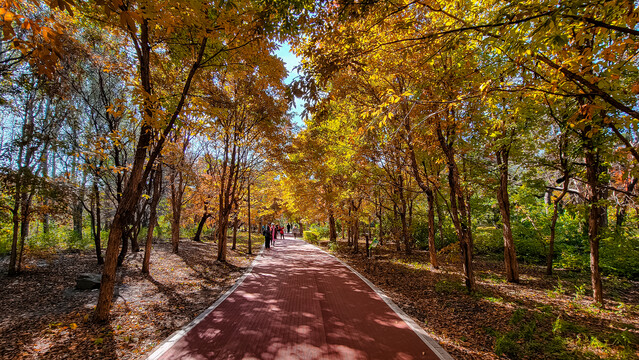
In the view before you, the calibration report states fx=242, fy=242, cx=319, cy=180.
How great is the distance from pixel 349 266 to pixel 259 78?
29.2ft

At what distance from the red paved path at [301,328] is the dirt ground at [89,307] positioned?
0.71 m

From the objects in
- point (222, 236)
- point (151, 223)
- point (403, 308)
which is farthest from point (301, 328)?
point (222, 236)

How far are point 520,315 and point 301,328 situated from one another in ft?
15.2

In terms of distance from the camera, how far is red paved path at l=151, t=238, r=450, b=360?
3.74 meters

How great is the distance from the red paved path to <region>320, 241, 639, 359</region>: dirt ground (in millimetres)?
799

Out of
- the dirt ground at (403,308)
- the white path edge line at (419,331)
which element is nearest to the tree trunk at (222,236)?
the dirt ground at (403,308)

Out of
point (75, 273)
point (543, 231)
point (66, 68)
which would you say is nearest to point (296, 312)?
point (75, 273)

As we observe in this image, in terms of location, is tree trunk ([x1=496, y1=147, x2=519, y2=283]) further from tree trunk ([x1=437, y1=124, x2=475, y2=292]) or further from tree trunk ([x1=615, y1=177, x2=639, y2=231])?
tree trunk ([x1=615, y1=177, x2=639, y2=231])

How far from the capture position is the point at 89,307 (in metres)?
5.39

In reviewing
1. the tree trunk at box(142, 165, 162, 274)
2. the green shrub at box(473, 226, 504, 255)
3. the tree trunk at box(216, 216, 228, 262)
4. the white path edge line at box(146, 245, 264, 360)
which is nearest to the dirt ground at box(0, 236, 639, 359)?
the white path edge line at box(146, 245, 264, 360)

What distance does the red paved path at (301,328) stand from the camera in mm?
3744

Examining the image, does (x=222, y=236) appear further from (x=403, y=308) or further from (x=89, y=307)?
(x=403, y=308)

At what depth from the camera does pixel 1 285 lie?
6.45 m

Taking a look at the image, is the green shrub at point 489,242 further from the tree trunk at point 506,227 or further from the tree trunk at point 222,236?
the tree trunk at point 222,236
